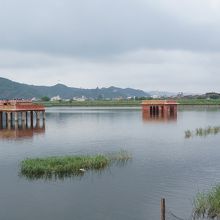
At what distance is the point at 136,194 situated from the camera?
2902 centimetres

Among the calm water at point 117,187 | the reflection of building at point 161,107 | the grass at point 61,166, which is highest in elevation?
the reflection of building at point 161,107

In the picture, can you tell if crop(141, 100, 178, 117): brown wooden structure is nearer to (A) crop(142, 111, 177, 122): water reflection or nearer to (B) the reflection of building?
(B) the reflection of building

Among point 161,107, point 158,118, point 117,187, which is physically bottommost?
point 117,187

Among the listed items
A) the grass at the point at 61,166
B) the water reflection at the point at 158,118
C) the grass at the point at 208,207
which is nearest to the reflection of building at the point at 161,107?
the water reflection at the point at 158,118

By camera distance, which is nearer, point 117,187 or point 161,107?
point 117,187

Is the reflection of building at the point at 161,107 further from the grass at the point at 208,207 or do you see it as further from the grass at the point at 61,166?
the grass at the point at 208,207

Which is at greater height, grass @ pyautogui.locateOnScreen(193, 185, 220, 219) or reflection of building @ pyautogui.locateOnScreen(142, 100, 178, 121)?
reflection of building @ pyautogui.locateOnScreen(142, 100, 178, 121)

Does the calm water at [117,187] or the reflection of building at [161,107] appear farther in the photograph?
the reflection of building at [161,107]

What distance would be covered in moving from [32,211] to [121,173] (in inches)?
436

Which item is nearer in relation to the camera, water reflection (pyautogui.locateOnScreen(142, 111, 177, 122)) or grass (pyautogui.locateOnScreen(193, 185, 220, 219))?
grass (pyautogui.locateOnScreen(193, 185, 220, 219))

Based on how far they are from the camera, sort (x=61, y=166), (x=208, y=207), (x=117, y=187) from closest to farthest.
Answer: (x=208, y=207)
(x=117, y=187)
(x=61, y=166)

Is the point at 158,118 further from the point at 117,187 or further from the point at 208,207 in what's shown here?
the point at 208,207

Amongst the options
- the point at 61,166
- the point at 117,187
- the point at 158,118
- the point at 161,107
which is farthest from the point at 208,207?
the point at 161,107

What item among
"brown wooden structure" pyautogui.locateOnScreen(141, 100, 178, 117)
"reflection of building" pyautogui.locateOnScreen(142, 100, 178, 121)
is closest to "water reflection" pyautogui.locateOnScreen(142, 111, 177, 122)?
"reflection of building" pyautogui.locateOnScreen(142, 100, 178, 121)
